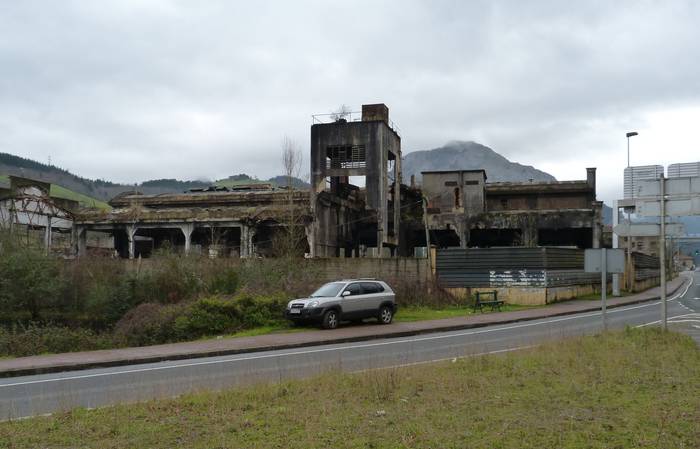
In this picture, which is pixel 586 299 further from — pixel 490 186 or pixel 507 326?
pixel 490 186

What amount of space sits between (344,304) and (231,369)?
30.1 ft

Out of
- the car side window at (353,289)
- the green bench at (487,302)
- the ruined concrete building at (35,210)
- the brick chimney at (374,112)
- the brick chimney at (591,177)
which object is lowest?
the green bench at (487,302)

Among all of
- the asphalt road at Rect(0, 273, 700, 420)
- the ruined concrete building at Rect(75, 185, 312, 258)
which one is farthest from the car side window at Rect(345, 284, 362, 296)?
the ruined concrete building at Rect(75, 185, 312, 258)

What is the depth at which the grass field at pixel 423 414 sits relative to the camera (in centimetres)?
649

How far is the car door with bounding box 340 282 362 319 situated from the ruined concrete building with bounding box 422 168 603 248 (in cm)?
3444

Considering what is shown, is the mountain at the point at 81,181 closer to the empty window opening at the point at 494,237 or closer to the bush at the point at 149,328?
the empty window opening at the point at 494,237

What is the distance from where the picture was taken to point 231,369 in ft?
44.8

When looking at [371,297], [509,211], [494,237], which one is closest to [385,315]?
[371,297]

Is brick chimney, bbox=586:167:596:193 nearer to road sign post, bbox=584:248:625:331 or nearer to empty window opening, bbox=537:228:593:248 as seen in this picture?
empty window opening, bbox=537:228:593:248

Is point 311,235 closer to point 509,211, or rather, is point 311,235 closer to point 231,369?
point 509,211

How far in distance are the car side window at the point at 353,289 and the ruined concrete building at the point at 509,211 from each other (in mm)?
34301

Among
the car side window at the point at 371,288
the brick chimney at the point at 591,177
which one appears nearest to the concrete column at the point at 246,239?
the car side window at the point at 371,288

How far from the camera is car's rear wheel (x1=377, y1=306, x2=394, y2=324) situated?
23.8 m

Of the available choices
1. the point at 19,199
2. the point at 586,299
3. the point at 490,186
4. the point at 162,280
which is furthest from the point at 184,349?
the point at 490,186
